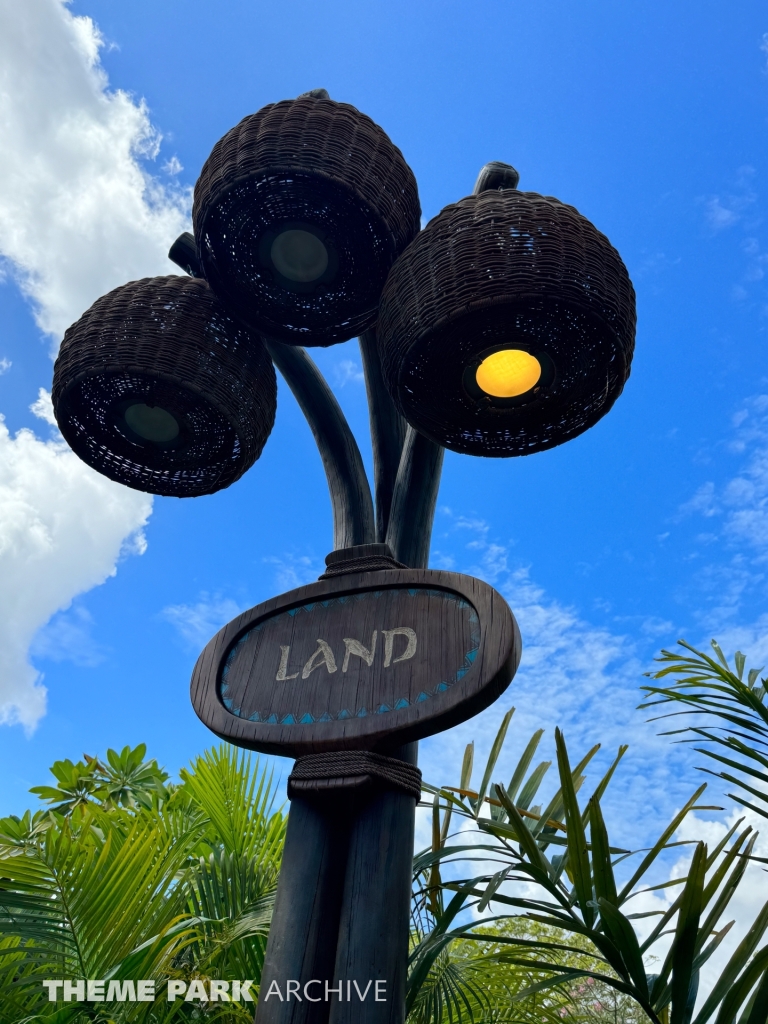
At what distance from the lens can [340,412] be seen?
7.26 ft

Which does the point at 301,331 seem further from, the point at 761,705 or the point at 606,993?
the point at 606,993

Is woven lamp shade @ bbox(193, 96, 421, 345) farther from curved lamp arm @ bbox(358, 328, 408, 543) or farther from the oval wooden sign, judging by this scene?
the oval wooden sign

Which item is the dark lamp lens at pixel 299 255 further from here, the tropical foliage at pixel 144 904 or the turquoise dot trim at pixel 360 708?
the tropical foliage at pixel 144 904

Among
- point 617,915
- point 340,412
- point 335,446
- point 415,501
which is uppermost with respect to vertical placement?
point 340,412

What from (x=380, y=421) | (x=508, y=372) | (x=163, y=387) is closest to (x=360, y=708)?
(x=508, y=372)

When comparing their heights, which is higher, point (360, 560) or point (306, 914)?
point (360, 560)

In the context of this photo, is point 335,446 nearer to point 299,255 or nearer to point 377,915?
point 299,255

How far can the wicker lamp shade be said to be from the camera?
187cm

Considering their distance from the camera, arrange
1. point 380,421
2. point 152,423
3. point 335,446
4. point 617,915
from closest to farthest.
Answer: point 617,915, point 152,423, point 335,446, point 380,421

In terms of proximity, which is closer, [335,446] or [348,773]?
[348,773]

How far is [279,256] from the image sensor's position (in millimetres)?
1906

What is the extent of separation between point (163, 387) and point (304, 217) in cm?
53

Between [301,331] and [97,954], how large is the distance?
5.28ft

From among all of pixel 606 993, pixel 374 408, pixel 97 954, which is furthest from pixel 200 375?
pixel 606 993
